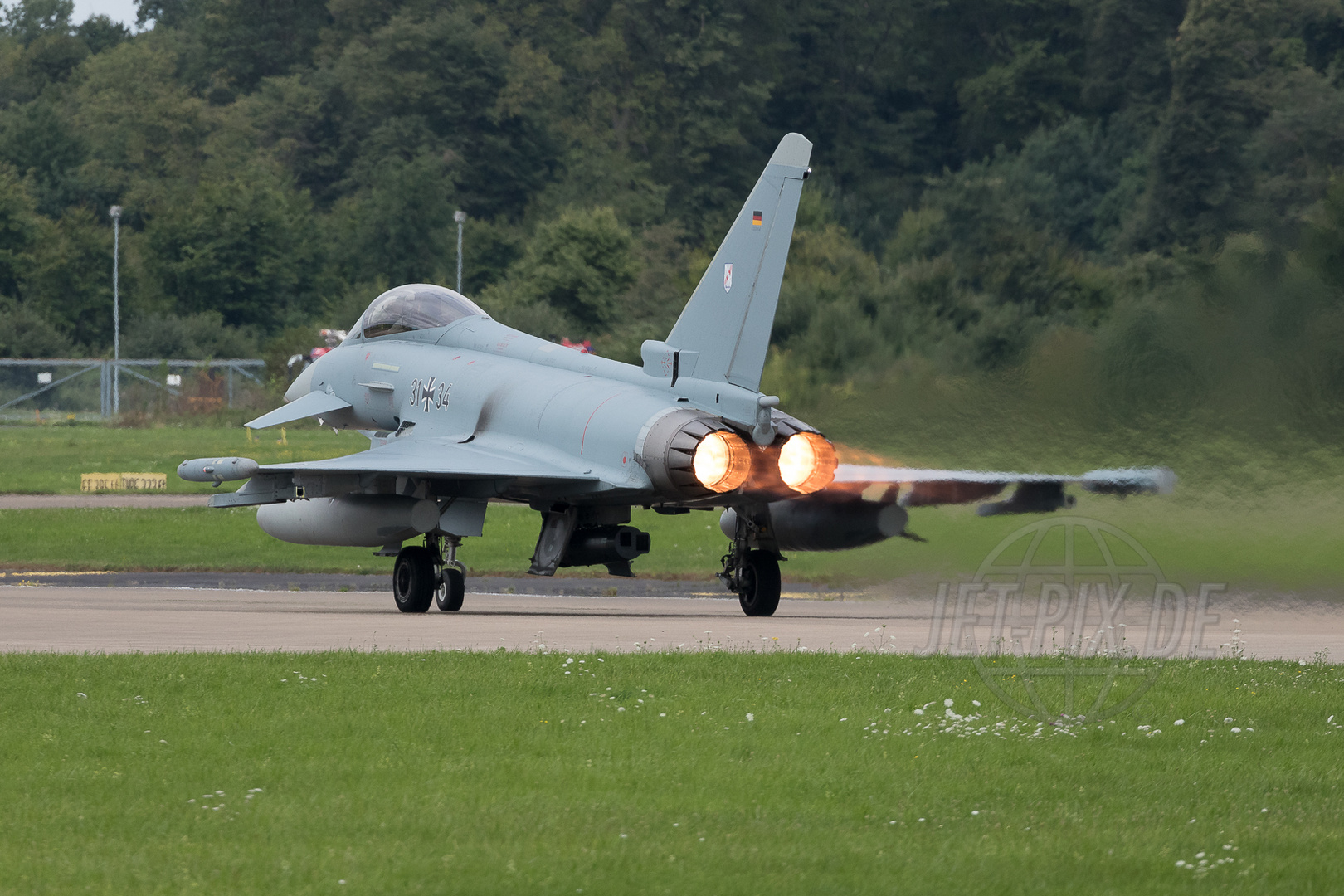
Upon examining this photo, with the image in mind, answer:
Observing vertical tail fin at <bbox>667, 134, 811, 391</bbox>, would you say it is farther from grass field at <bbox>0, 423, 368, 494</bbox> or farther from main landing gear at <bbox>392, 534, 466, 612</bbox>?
grass field at <bbox>0, 423, 368, 494</bbox>

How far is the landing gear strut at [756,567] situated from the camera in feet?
67.6

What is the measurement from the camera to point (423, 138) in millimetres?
106062

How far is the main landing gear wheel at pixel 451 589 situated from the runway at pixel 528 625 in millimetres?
256

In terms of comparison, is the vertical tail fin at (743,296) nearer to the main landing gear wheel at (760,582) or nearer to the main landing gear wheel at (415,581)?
the main landing gear wheel at (760,582)

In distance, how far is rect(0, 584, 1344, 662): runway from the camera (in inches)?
651

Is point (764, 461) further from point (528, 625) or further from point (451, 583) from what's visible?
point (451, 583)

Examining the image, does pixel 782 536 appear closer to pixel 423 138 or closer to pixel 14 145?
pixel 423 138

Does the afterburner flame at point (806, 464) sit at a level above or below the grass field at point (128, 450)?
above

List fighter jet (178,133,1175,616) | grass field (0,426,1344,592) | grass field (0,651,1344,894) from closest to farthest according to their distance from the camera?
grass field (0,651,1344,894) < grass field (0,426,1344,592) < fighter jet (178,133,1175,616)

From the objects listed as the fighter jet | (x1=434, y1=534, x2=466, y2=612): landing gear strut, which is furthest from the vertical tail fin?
(x1=434, y1=534, x2=466, y2=612): landing gear strut

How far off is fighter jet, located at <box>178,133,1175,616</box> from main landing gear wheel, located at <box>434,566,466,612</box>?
0.02m

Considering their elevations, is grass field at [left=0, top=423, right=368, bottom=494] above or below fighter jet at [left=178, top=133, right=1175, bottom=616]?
below

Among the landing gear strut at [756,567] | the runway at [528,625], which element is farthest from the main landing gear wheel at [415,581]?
the landing gear strut at [756,567]

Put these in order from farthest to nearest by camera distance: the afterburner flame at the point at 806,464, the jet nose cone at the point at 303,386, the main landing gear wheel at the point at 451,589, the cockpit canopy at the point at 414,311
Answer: the jet nose cone at the point at 303,386 → the cockpit canopy at the point at 414,311 → the main landing gear wheel at the point at 451,589 → the afterburner flame at the point at 806,464
